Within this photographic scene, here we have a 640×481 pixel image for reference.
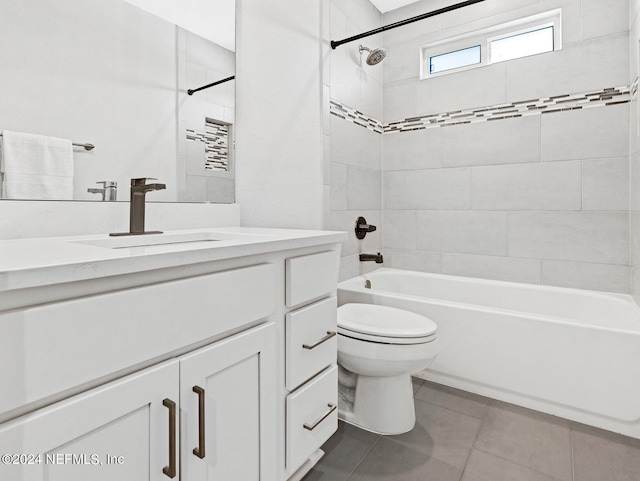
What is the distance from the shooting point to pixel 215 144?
1.73 metres

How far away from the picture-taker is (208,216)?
64.6 inches

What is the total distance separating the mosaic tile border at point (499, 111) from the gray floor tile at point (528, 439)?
179 cm

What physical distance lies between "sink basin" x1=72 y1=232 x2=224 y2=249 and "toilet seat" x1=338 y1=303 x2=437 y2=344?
0.73 meters

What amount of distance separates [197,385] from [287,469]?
535 mm

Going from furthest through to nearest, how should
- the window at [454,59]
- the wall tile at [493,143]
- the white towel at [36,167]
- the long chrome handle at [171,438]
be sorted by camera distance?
the window at [454,59], the wall tile at [493,143], the white towel at [36,167], the long chrome handle at [171,438]

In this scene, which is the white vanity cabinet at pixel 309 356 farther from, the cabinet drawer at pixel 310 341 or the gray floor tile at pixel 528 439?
the gray floor tile at pixel 528 439

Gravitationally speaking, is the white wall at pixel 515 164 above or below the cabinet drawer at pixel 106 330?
above

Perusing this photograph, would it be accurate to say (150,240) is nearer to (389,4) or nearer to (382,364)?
(382,364)

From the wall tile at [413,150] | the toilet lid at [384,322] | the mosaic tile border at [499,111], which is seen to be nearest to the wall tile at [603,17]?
the mosaic tile border at [499,111]

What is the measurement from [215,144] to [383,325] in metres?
1.18

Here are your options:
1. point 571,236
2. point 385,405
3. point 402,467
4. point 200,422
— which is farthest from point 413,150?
point 200,422

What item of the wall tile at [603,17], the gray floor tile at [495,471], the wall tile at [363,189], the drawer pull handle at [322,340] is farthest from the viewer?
the wall tile at [363,189]

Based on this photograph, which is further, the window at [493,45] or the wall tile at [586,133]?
the window at [493,45]

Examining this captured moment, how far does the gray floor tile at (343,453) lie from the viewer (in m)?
1.40
